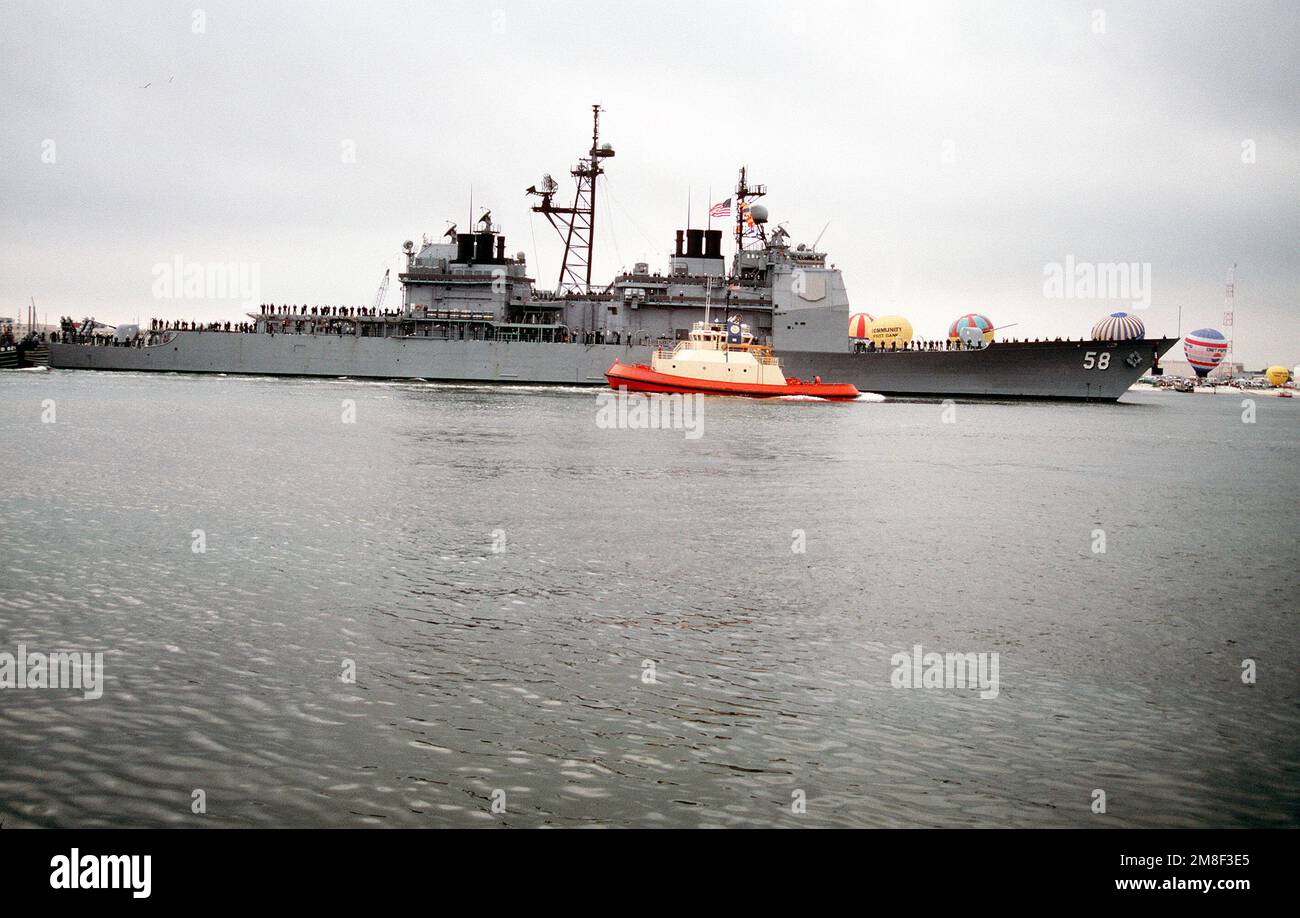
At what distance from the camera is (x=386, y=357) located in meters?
74.6

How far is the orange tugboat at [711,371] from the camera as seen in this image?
196 feet

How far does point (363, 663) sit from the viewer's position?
808 centimetres

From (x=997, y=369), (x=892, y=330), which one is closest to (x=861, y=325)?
(x=892, y=330)

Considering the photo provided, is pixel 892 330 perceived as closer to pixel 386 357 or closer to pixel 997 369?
pixel 997 369

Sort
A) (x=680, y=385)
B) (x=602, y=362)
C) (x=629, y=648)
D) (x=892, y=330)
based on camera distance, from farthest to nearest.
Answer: (x=892, y=330) < (x=602, y=362) < (x=680, y=385) < (x=629, y=648)

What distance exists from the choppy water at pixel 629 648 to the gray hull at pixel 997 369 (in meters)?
50.2

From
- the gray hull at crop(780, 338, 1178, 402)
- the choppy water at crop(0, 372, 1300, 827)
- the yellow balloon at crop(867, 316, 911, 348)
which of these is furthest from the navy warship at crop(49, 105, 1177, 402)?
the choppy water at crop(0, 372, 1300, 827)

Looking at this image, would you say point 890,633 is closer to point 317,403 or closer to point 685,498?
point 685,498

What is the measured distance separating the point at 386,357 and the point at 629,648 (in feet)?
228

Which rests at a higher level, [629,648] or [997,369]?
[997,369]

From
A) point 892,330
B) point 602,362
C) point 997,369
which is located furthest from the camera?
point 892,330
